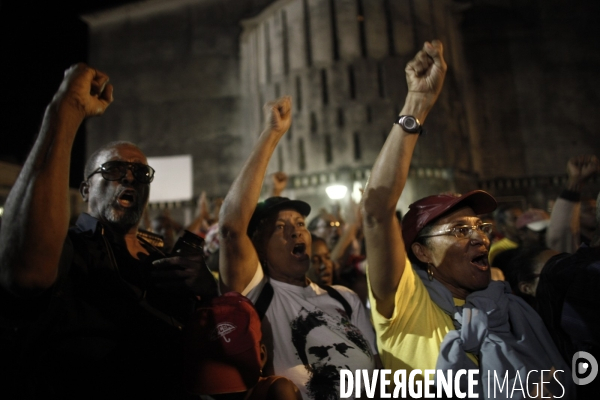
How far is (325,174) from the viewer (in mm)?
12797

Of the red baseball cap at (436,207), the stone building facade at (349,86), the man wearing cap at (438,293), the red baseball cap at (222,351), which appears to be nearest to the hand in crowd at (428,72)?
the man wearing cap at (438,293)

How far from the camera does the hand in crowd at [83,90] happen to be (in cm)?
144

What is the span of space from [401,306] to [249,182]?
2.79 ft

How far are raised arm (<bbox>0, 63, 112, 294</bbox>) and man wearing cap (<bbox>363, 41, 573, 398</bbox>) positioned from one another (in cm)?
105

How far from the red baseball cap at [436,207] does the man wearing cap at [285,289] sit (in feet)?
1.59

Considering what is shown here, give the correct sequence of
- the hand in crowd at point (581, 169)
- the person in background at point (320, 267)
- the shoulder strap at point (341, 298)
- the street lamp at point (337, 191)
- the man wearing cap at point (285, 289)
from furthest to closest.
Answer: the street lamp at point (337, 191), the person in background at point (320, 267), the hand in crowd at point (581, 169), the shoulder strap at point (341, 298), the man wearing cap at point (285, 289)

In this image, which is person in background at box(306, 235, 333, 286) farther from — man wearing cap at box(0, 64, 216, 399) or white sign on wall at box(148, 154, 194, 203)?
white sign on wall at box(148, 154, 194, 203)

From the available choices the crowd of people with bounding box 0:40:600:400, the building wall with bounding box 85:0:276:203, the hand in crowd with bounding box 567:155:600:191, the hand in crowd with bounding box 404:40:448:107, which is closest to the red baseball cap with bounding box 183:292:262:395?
the crowd of people with bounding box 0:40:600:400

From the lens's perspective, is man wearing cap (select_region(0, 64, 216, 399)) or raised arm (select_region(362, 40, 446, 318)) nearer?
man wearing cap (select_region(0, 64, 216, 399))

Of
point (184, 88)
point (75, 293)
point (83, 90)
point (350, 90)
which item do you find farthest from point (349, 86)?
point (75, 293)

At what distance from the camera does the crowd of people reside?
1414 mm

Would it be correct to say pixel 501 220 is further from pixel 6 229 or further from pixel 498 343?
pixel 6 229

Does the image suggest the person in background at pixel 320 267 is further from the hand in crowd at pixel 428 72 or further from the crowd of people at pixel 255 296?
the hand in crowd at pixel 428 72

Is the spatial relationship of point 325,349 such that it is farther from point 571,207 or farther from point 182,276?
point 571,207
